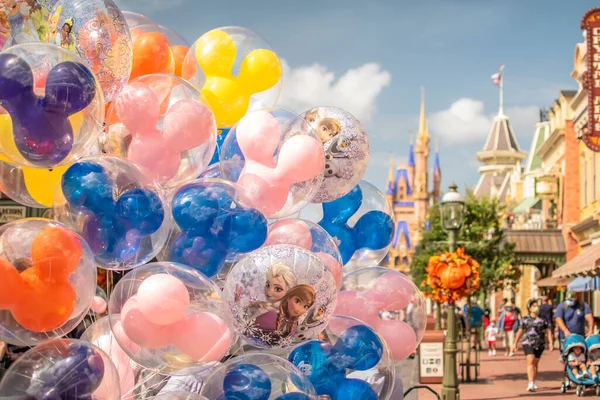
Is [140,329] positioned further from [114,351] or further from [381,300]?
[381,300]

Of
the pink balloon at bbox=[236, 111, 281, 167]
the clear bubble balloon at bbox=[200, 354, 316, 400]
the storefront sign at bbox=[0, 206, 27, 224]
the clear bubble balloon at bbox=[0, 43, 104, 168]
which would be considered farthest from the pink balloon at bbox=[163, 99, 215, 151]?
the storefront sign at bbox=[0, 206, 27, 224]

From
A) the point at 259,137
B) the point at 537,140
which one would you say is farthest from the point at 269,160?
the point at 537,140

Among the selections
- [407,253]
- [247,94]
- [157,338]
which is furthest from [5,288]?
[407,253]

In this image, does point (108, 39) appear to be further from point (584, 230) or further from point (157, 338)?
point (584, 230)

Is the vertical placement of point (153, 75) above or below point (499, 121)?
below

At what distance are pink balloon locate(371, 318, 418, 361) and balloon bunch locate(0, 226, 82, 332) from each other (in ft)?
8.39

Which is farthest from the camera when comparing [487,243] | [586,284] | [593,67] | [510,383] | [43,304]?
[487,243]

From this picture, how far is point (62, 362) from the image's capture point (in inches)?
182

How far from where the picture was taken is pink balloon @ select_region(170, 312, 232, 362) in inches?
195

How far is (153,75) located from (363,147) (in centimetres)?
171

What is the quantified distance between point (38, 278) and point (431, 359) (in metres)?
12.1

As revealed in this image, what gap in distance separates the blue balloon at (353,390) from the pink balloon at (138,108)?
202 centimetres

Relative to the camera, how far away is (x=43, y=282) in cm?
461

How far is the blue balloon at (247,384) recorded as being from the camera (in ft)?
16.2
